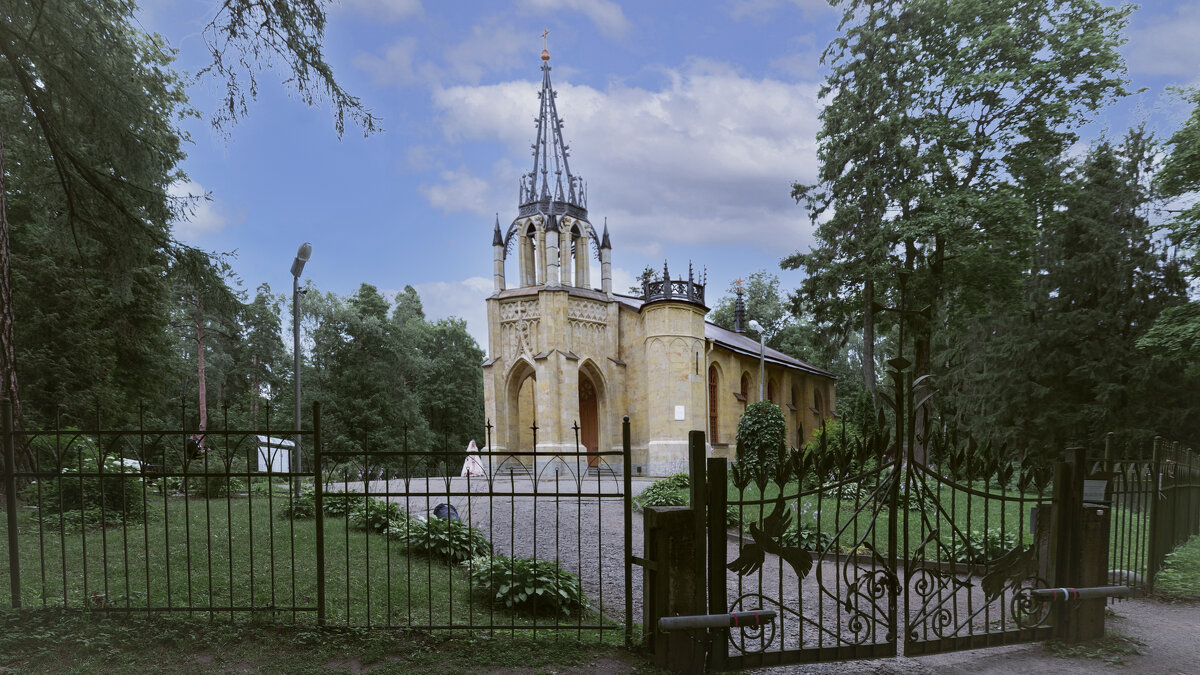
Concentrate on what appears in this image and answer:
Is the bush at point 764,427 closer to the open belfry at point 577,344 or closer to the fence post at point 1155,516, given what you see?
the open belfry at point 577,344

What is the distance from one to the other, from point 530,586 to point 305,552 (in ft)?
12.3

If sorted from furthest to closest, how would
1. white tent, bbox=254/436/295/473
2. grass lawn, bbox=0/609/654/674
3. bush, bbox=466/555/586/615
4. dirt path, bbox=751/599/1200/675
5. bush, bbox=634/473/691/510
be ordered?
bush, bbox=634/473/691/510
bush, bbox=466/555/586/615
white tent, bbox=254/436/295/473
dirt path, bbox=751/599/1200/675
grass lawn, bbox=0/609/654/674

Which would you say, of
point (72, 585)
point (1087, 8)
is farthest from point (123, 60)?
point (1087, 8)

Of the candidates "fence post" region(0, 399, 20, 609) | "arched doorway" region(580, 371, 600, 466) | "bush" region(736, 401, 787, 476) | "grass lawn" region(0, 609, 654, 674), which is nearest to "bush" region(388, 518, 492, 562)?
"grass lawn" region(0, 609, 654, 674)

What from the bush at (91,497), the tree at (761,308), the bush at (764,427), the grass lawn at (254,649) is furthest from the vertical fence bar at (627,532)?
the tree at (761,308)

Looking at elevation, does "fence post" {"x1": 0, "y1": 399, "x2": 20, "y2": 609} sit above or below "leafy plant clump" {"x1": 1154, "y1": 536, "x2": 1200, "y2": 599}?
above

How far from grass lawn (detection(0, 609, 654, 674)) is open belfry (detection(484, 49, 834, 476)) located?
63.7 feet

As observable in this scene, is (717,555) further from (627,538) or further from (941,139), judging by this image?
(941,139)

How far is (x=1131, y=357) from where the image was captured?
62.9 feet

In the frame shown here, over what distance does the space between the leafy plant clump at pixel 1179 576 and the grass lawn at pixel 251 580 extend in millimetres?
6408

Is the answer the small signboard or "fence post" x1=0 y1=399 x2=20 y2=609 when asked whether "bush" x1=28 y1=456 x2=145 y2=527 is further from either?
the small signboard

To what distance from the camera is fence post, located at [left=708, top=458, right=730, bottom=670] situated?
4.22 meters

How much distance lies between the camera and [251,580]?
448 centimetres

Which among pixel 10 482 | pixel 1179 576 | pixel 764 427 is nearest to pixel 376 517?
pixel 10 482
